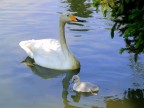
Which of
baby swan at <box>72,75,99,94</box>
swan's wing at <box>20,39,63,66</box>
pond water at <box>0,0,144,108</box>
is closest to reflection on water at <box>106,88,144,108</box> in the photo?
pond water at <box>0,0,144,108</box>

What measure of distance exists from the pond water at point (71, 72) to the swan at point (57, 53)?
162 millimetres

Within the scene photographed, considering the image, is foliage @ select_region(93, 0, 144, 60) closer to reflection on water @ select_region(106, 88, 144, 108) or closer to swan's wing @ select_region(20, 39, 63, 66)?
reflection on water @ select_region(106, 88, 144, 108)

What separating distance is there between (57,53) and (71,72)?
0.59m

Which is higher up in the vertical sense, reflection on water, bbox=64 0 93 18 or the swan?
the swan

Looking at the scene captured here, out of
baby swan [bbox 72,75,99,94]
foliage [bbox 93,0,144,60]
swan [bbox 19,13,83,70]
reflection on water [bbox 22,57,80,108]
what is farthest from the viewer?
swan [bbox 19,13,83,70]

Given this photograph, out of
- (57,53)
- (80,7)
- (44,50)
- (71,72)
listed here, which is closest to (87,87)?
(71,72)

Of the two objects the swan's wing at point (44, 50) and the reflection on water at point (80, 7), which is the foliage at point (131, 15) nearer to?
the swan's wing at point (44, 50)

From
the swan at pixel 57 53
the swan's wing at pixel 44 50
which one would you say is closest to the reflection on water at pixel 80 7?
the swan's wing at pixel 44 50

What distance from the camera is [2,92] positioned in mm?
7613

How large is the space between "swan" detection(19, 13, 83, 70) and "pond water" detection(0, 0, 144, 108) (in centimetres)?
16

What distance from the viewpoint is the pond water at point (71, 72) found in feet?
23.8

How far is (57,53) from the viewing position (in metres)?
9.15

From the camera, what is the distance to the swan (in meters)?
8.95

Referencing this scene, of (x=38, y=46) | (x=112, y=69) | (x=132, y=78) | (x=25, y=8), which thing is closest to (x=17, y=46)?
(x=38, y=46)
